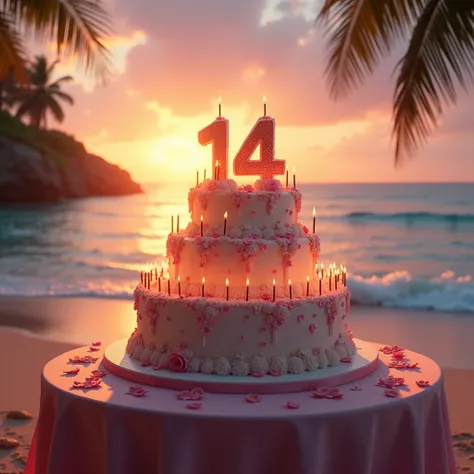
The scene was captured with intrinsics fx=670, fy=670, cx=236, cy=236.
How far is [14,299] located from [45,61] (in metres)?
30.9

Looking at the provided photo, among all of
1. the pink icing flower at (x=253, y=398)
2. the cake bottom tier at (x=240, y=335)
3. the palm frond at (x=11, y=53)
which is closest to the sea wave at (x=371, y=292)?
the palm frond at (x=11, y=53)

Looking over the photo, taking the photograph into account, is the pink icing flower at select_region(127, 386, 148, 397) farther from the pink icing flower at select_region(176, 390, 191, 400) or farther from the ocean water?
the ocean water

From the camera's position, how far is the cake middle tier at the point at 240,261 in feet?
15.3

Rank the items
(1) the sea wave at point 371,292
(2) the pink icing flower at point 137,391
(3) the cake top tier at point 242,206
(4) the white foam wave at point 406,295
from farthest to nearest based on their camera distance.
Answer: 1. (1) the sea wave at point 371,292
2. (4) the white foam wave at point 406,295
3. (3) the cake top tier at point 242,206
4. (2) the pink icing flower at point 137,391

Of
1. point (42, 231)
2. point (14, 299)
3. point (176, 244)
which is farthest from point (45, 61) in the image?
point (176, 244)

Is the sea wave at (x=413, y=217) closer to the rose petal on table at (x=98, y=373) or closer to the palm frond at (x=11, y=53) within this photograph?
the palm frond at (x=11, y=53)

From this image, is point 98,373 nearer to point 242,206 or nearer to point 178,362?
point 178,362

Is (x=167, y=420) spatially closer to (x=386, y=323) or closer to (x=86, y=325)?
(x=86, y=325)

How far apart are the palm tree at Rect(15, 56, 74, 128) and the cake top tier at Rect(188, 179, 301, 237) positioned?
39.0 metres

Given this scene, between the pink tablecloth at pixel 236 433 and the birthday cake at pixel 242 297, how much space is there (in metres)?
0.33

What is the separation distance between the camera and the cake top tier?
482 cm

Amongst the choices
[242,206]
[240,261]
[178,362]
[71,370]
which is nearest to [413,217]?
[242,206]

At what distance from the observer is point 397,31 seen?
7.26m

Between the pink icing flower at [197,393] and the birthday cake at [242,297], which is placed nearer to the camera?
the pink icing flower at [197,393]
